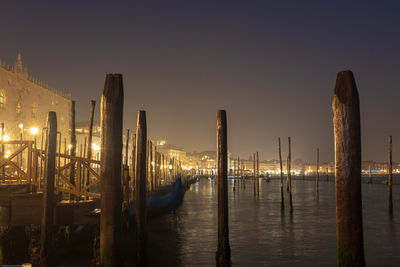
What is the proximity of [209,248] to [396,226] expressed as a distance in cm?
963

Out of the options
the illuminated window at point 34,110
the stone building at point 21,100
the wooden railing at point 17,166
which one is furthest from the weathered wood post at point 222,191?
the illuminated window at point 34,110

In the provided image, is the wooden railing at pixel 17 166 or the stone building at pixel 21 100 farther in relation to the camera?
the stone building at pixel 21 100

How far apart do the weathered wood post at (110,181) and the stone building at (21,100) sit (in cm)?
2794

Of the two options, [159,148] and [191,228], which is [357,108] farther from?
[159,148]

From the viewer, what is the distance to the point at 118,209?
5.18m

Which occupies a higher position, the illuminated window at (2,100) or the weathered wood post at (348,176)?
the illuminated window at (2,100)

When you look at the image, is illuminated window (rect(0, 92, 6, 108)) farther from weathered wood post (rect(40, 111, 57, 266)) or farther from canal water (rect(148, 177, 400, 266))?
weathered wood post (rect(40, 111, 57, 266))

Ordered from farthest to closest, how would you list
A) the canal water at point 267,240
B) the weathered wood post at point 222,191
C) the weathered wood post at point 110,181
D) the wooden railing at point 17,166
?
1. the canal water at point 267,240
2. the wooden railing at point 17,166
3. the weathered wood post at point 222,191
4. the weathered wood post at point 110,181

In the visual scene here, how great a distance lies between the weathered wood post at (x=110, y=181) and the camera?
5125 millimetres

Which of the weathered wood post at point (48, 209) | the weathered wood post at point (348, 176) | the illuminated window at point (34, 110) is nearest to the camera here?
the weathered wood post at point (348, 176)

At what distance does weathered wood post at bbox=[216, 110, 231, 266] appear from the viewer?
25.2 ft

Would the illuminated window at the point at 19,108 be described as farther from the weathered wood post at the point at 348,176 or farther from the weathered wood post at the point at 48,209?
the weathered wood post at the point at 348,176

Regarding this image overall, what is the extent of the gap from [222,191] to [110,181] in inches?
123

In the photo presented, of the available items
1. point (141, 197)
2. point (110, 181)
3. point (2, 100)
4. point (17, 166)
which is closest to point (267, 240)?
point (141, 197)
